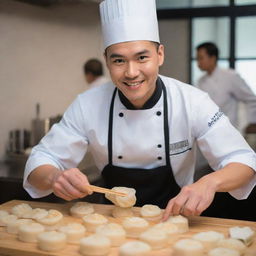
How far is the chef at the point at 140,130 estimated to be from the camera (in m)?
1.79

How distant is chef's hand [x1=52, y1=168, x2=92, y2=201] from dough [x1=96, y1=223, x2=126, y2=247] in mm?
189

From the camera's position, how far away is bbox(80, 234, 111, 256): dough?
1329mm

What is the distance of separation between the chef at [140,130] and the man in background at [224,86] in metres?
3.01

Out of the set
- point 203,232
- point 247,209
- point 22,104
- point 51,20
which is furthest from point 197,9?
point 203,232

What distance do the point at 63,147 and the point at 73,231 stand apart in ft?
1.85

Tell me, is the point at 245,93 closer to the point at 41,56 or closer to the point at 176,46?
the point at 176,46

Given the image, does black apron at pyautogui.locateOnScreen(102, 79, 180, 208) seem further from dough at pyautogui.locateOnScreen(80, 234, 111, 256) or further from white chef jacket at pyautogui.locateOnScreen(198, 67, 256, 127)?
white chef jacket at pyautogui.locateOnScreen(198, 67, 256, 127)

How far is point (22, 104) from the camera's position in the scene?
13.0 ft

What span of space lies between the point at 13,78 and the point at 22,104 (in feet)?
0.83

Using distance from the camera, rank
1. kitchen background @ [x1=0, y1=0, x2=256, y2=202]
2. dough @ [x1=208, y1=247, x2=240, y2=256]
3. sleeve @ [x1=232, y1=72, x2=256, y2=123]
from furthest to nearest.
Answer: sleeve @ [x1=232, y1=72, x2=256, y2=123], kitchen background @ [x1=0, y1=0, x2=256, y2=202], dough @ [x1=208, y1=247, x2=240, y2=256]

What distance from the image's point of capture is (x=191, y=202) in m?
1.58

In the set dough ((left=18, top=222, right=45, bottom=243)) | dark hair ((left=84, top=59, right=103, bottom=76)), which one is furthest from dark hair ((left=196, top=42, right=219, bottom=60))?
dough ((left=18, top=222, right=45, bottom=243))

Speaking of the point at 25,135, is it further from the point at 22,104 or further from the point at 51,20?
the point at 51,20

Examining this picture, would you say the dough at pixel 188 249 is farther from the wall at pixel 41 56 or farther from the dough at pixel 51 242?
the wall at pixel 41 56
